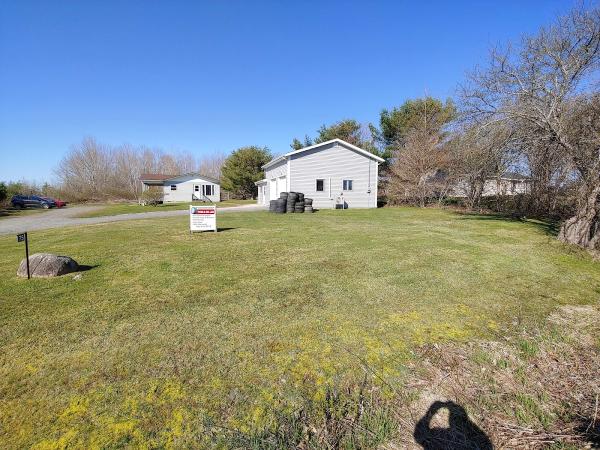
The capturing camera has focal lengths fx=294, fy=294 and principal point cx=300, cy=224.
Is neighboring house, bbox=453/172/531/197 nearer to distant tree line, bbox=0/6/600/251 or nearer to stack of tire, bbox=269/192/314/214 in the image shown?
distant tree line, bbox=0/6/600/251

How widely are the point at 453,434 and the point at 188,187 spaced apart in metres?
37.1

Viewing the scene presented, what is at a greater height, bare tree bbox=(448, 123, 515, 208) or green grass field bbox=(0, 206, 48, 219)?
bare tree bbox=(448, 123, 515, 208)

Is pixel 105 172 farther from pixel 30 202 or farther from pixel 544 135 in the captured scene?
pixel 544 135

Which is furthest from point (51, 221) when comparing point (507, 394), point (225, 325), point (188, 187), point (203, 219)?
point (188, 187)

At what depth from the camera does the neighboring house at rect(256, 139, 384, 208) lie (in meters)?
19.9

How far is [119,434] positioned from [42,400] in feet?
2.64

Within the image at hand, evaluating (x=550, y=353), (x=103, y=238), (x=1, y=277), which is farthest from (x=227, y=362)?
(x=103, y=238)

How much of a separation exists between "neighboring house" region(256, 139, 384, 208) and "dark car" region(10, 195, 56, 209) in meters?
25.7

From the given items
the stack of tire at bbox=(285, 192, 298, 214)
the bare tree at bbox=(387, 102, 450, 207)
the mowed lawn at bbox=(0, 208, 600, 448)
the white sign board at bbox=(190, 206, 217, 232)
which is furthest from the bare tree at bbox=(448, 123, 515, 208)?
the bare tree at bbox=(387, 102, 450, 207)

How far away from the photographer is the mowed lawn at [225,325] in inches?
82.9

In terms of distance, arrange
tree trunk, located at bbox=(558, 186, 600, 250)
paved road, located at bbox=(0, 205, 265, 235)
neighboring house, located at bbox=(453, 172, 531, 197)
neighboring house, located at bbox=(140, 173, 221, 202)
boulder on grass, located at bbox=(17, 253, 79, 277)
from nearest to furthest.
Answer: boulder on grass, located at bbox=(17, 253, 79, 277) < tree trunk, located at bbox=(558, 186, 600, 250) < neighboring house, located at bbox=(453, 172, 531, 197) < paved road, located at bbox=(0, 205, 265, 235) < neighboring house, located at bbox=(140, 173, 221, 202)

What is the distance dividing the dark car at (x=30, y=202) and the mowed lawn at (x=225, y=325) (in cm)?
3076

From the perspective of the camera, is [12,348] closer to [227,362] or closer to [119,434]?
[119,434]

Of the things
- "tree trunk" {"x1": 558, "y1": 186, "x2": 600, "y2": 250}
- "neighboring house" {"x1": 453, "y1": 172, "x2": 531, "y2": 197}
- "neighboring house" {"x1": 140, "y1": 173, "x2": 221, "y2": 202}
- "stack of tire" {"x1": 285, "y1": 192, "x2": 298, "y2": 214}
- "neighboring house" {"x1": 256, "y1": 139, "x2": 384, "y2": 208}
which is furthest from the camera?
"neighboring house" {"x1": 140, "y1": 173, "x2": 221, "y2": 202}
